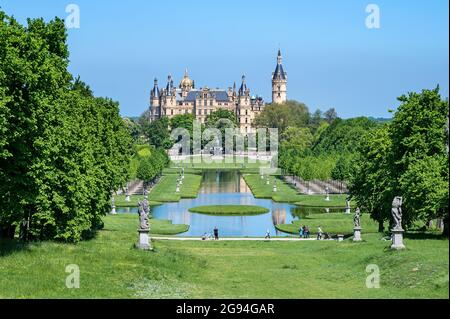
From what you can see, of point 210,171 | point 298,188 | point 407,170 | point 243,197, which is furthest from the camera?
point 210,171

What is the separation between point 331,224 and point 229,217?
1170cm

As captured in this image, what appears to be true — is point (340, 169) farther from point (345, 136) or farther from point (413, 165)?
point (413, 165)

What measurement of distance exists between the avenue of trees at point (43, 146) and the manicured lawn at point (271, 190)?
126 feet

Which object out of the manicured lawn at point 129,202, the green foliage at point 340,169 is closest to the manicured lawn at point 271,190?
the green foliage at point 340,169

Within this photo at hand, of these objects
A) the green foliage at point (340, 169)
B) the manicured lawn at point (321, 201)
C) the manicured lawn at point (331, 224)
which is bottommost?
the manicured lawn at point (331, 224)

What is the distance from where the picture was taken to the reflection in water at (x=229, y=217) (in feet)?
192

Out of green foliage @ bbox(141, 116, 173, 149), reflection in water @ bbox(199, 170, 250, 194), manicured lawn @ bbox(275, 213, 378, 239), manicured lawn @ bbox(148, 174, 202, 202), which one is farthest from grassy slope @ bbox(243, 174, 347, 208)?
green foliage @ bbox(141, 116, 173, 149)

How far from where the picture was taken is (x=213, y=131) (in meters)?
183

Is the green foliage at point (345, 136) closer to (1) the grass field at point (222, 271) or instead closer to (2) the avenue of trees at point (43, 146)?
(2) the avenue of trees at point (43, 146)

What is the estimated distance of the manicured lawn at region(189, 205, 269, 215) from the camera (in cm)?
6925

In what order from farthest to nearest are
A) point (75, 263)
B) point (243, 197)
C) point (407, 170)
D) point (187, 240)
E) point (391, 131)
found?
1. point (243, 197)
2. point (187, 240)
3. point (391, 131)
4. point (407, 170)
5. point (75, 263)

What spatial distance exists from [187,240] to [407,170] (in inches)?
552
